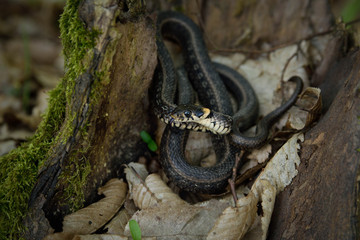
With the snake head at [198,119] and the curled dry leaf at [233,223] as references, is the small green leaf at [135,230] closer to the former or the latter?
the curled dry leaf at [233,223]

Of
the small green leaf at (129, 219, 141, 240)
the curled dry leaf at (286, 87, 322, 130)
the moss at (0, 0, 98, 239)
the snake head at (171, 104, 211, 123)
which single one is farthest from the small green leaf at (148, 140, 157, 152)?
the curled dry leaf at (286, 87, 322, 130)

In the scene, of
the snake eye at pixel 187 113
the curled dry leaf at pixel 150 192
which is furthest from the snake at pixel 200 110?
the curled dry leaf at pixel 150 192

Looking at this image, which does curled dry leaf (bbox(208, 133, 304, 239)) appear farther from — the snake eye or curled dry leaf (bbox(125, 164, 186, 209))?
the snake eye

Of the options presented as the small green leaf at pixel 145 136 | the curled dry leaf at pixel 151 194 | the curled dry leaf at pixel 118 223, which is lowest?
the curled dry leaf at pixel 118 223

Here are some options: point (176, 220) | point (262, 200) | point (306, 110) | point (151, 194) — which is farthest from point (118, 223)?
point (306, 110)

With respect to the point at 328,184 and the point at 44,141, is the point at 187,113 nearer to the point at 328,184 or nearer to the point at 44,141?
the point at 44,141

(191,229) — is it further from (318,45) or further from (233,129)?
(318,45)
